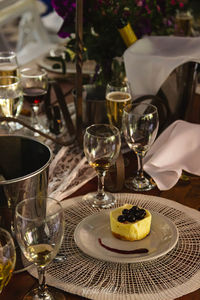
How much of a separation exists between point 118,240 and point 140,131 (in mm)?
339

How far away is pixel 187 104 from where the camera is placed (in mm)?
1618

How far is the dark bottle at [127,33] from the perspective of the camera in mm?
1594

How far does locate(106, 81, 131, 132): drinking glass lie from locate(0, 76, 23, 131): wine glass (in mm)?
248

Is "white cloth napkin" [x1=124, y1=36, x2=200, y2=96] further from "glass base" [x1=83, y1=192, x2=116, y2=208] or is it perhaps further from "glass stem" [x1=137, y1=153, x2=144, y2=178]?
"glass base" [x1=83, y1=192, x2=116, y2=208]

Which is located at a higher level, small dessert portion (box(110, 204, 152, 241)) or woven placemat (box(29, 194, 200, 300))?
small dessert portion (box(110, 204, 152, 241))

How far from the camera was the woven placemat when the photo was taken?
963 millimetres

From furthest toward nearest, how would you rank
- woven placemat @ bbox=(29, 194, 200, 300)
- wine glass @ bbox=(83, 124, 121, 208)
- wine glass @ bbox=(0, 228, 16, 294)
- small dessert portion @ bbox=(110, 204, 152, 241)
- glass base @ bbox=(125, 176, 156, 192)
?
glass base @ bbox=(125, 176, 156, 192) → wine glass @ bbox=(83, 124, 121, 208) → small dessert portion @ bbox=(110, 204, 152, 241) → woven placemat @ bbox=(29, 194, 200, 300) → wine glass @ bbox=(0, 228, 16, 294)

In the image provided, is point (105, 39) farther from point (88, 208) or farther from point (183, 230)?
point (183, 230)

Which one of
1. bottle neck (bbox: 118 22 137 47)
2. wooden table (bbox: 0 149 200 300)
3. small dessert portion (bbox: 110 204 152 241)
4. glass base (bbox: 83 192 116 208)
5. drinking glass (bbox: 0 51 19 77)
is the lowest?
wooden table (bbox: 0 149 200 300)

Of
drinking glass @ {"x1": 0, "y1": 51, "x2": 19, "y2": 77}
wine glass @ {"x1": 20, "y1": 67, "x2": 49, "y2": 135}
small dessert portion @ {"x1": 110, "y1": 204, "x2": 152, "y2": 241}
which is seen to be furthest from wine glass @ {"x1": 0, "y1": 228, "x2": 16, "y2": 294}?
drinking glass @ {"x1": 0, "y1": 51, "x2": 19, "y2": 77}

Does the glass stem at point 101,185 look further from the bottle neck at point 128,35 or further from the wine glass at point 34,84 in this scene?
the bottle neck at point 128,35

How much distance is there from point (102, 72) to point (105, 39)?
0.36ft

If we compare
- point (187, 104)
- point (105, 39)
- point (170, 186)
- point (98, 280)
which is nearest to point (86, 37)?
point (105, 39)

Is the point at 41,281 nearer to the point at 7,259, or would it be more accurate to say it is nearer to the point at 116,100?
the point at 7,259
